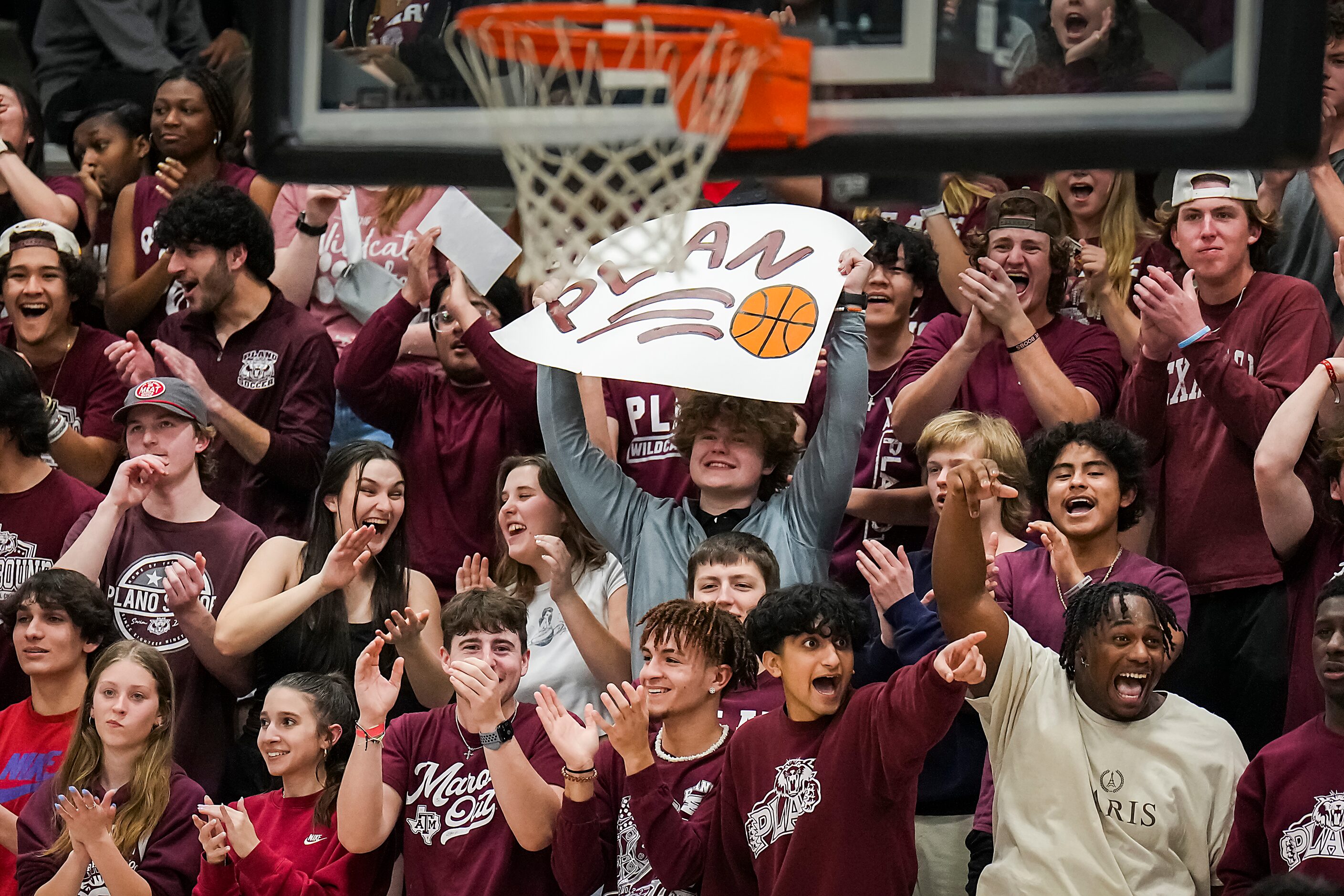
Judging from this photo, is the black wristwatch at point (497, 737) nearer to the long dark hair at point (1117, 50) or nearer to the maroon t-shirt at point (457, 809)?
the maroon t-shirt at point (457, 809)

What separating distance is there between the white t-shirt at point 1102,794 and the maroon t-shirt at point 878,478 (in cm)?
120

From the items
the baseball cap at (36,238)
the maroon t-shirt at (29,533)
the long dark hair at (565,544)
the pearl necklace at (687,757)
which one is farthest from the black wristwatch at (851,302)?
the baseball cap at (36,238)

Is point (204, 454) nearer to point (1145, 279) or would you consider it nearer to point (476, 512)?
point (476, 512)

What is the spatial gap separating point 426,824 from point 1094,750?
188cm

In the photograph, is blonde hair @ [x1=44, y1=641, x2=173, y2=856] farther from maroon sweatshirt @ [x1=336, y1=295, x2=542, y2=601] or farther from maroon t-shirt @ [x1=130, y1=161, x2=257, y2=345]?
maroon t-shirt @ [x1=130, y1=161, x2=257, y2=345]

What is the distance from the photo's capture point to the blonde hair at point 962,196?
6.64m

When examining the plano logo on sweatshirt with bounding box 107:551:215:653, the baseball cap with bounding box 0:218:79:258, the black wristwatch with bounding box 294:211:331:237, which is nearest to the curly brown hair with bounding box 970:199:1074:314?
the black wristwatch with bounding box 294:211:331:237

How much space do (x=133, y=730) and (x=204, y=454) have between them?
→ 3.76ft

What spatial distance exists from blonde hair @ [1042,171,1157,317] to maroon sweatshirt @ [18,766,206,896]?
3354 mm

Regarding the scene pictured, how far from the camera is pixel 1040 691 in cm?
452

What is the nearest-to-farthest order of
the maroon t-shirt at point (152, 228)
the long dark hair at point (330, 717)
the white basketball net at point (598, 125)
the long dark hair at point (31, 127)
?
the white basketball net at point (598, 125) < the long dark hair at point (330, 717) < the maroon t-shirt at point (152, 228) < the long dark hair at point (31, 127)

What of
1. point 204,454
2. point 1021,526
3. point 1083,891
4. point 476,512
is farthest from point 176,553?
point 1083,891

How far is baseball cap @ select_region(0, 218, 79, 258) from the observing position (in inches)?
266

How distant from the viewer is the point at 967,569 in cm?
422
